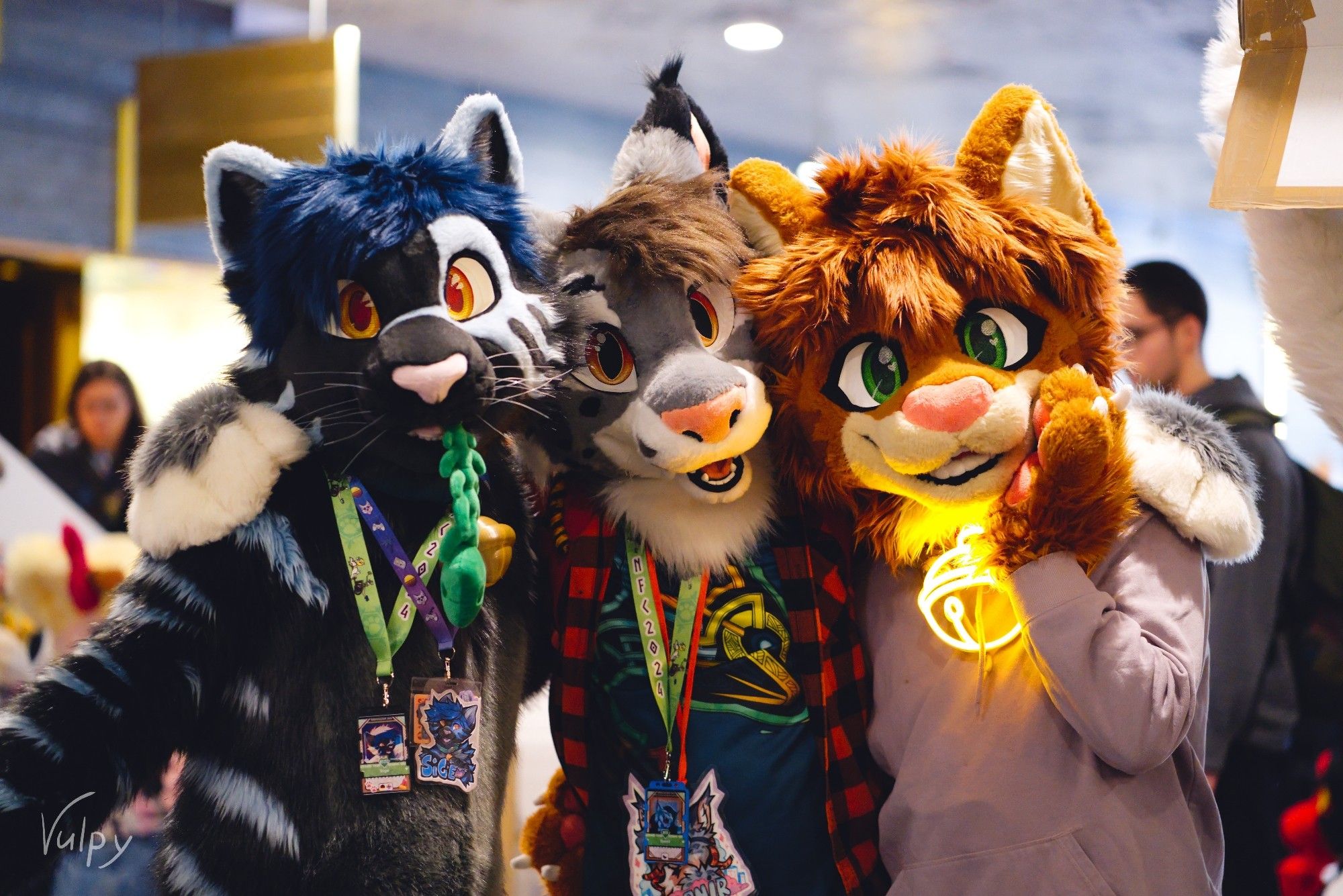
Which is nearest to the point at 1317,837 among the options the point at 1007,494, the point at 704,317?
the point at 1007,494

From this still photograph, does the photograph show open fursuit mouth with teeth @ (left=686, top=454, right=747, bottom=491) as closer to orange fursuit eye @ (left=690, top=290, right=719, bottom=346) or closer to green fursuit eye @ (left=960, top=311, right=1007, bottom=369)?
orange fursuit eye @ (left=690, top=290, right=719, bottom=346)

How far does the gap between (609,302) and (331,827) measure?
638mm

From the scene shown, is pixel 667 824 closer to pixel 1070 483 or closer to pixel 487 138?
pixel 1070 483

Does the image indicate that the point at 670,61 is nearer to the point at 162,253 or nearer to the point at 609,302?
the point at 609,302

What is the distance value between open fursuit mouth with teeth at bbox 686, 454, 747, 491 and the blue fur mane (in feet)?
1.03

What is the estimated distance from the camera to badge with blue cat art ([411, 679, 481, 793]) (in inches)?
46.1

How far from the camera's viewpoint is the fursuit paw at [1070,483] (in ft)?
3.77

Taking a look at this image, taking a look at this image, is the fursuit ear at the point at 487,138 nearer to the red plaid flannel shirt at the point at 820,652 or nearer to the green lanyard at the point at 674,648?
the red plaid flannel shirt at the point at 820,652

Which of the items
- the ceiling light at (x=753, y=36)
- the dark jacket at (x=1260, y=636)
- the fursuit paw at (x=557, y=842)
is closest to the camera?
the fursuit paw at (x=557, y=842)

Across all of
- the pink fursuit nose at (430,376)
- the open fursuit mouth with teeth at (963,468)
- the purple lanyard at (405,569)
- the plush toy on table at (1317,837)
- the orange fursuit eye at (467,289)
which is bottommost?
the plush toy on table at (1317,837)

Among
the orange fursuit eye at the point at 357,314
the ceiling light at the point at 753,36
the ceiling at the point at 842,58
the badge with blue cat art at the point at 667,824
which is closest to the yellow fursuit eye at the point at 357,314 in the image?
the orange fursuit eye at the point at 357,314

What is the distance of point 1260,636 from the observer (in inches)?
91.1

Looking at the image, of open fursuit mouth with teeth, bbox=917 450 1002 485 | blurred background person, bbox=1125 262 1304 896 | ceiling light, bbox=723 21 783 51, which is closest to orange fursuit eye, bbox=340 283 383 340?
open fursuit mouth with teeth, bbox=917 450 1002 485

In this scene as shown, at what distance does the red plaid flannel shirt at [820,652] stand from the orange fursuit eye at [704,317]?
0.25 meters
